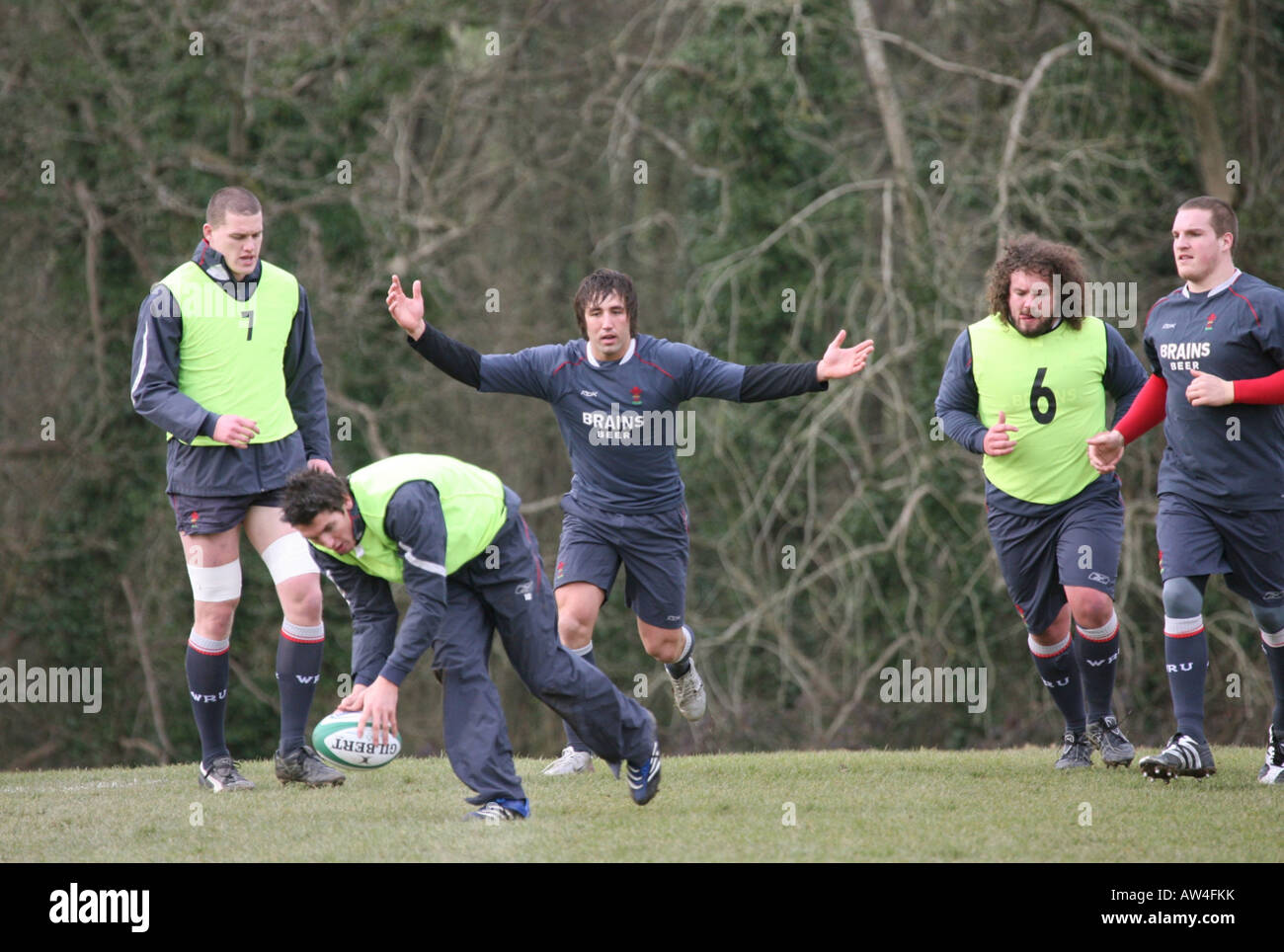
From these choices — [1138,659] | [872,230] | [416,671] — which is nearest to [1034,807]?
[1138,659]

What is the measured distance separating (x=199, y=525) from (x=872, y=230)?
874 cm

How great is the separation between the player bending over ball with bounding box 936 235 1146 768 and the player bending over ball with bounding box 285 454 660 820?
6.22 ft

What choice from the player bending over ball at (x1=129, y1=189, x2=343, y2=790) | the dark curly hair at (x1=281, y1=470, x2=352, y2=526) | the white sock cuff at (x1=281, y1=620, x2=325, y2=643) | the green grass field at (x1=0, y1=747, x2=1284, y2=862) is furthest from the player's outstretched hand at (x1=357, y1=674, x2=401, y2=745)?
the white sock cuff at (x1=281, y1=620, x2=325, y2=643)

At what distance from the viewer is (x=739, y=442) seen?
13.8 metres

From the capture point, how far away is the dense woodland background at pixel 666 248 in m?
12.0

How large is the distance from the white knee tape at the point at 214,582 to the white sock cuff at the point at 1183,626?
378cm

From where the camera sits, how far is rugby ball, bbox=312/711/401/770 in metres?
5.04

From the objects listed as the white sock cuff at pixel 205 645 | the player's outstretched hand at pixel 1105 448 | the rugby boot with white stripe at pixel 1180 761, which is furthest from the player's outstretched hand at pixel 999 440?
the white sock cuff at pixel 205 645

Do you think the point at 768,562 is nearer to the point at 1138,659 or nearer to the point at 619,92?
the point at 1138,659

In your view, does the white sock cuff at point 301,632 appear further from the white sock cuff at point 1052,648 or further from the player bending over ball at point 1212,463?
the player bending over ball at point 1212,463

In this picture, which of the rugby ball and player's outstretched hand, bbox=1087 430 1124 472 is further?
player's outstretched hand, bbox=1087 430 1124 472

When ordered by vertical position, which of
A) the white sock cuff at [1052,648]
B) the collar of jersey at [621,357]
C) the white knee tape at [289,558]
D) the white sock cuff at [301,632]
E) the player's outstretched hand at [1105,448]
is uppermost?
the collar of jersey at [621,357]

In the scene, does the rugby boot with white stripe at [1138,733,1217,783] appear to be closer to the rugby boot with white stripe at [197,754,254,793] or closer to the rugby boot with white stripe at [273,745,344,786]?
the rugby boot with white stripe at [273,745,344,786]

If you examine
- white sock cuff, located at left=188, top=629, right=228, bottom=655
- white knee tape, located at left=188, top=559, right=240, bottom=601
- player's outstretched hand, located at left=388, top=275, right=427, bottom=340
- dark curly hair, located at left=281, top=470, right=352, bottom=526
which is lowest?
white sock cuff, located at left=188, top=629, right=228, bottom=655
